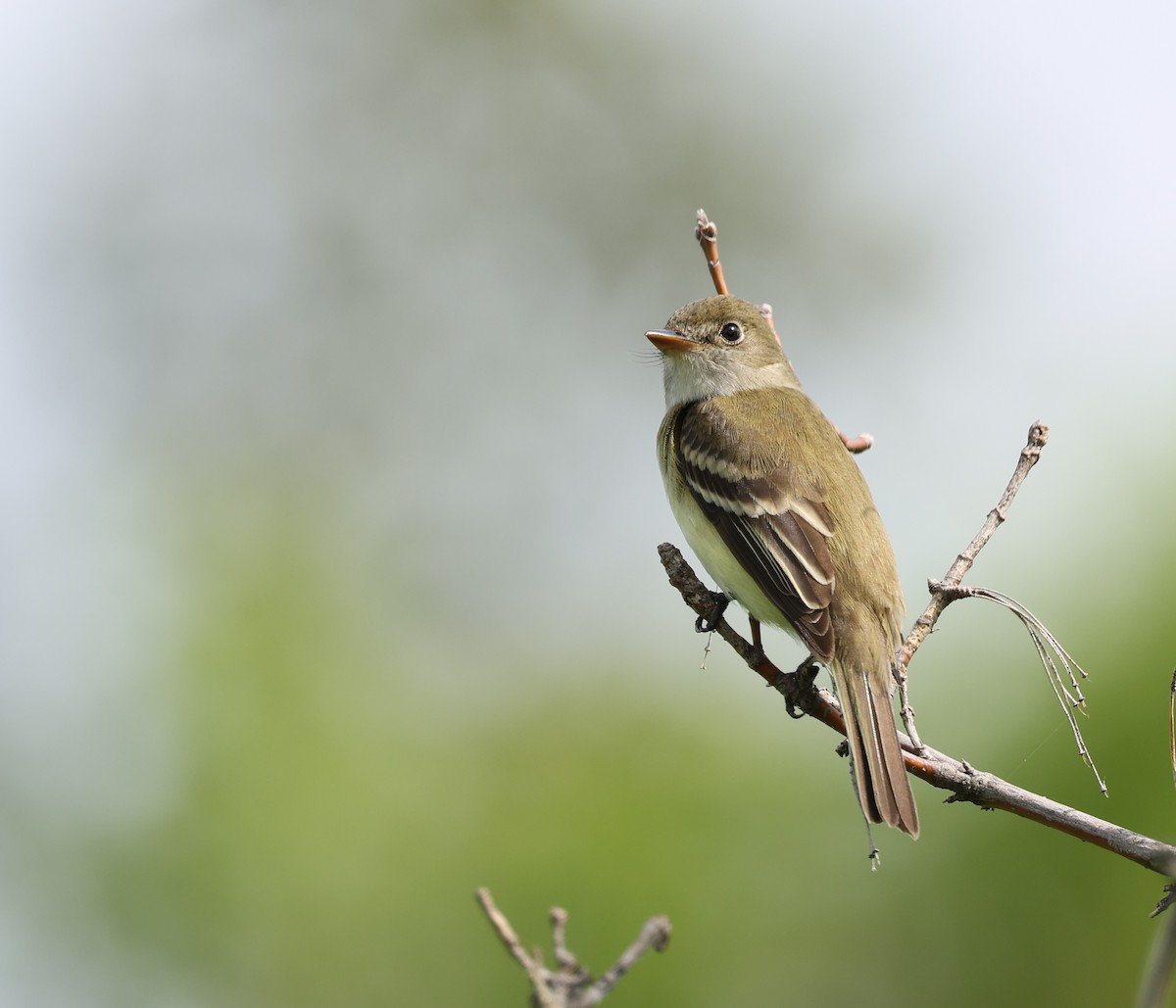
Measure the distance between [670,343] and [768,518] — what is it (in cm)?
139

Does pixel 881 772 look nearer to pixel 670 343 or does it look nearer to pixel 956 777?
pixel 956 777

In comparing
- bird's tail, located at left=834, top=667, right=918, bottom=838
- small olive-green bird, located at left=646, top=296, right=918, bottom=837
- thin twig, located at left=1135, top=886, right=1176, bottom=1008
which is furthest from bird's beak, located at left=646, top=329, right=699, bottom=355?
thin twig, located at left=1135, top=886, right=1176, bottom=1008

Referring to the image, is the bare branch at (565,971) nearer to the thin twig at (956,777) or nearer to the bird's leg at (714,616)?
the thin twig at (956,777)

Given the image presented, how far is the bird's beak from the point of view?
20.6 feet

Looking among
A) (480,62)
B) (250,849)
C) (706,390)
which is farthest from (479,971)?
(480,62)

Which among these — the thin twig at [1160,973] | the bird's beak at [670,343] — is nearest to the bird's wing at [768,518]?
the bird's beak at [670,343]

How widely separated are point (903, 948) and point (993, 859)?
721 mm

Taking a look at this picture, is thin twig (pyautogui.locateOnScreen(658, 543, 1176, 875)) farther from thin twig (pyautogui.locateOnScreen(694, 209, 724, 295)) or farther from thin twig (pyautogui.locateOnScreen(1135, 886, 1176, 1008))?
thin twig (pyautogui.locateOnScreen(694, 209, 724, 295))

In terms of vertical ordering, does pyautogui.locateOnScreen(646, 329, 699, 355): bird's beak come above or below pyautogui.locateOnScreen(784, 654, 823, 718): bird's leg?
above

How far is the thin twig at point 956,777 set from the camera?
2836mm

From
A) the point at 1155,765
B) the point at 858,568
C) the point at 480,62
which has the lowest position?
the point at 1155,765

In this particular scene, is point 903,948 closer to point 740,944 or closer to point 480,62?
point 740,944

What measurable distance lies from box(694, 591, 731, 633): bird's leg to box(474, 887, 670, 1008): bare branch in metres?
2.09

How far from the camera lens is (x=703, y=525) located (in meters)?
5.41
